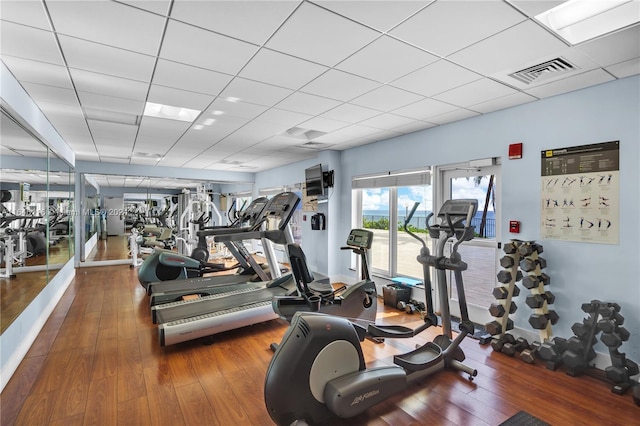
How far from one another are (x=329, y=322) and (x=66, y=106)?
3.46 metres

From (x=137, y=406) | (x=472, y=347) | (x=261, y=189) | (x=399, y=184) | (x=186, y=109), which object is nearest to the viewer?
(x=137, y=406)

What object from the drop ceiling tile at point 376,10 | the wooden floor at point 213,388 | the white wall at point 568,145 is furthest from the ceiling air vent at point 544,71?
the wooden floor at point 213,388

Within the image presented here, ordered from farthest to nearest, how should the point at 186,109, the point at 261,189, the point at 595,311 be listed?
the point at 261,189, the point at 186,109, the point at 595,311

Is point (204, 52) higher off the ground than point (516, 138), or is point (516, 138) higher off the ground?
point (204, 52)

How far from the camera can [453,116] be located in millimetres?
3637

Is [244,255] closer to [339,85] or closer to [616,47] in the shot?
[339,85]

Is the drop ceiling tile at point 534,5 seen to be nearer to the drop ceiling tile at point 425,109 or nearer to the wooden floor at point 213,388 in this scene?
the drop ceiling tile at point 425,109

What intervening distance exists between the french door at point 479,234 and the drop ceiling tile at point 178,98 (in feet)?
9.51

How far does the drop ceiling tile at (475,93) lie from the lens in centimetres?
274

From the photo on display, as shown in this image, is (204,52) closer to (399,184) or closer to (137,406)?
(137,406)

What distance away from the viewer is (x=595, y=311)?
2.55m

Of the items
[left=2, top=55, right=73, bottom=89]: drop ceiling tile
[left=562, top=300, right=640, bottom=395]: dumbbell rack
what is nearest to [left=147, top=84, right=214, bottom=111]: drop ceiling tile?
[left=2, top=55, right=73, bottom=89]: drop ceiling tile

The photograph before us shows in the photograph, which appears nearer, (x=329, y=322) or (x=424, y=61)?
(x=329, y=322)

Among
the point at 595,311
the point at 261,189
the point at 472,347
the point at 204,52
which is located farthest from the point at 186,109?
the point at 261,189
